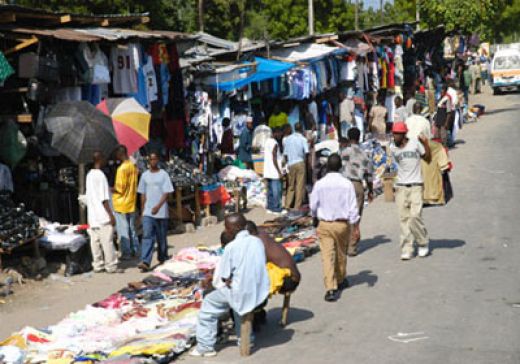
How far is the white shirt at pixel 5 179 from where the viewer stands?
1379 centimetres

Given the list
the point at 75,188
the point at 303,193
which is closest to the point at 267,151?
the point at 303,193

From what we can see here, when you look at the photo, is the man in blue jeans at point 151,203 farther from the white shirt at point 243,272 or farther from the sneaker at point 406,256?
the white shirt at point 243,272

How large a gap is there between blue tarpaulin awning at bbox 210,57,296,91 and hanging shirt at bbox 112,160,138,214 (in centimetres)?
582

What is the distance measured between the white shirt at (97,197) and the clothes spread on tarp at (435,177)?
4.74 meters

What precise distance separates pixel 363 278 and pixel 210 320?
3.69 meters

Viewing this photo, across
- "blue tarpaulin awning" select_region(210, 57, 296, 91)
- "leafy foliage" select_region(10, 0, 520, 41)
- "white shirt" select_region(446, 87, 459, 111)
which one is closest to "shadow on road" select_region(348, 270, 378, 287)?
"blue tarpaulin awning" select_region(210, 57, 296, 91)

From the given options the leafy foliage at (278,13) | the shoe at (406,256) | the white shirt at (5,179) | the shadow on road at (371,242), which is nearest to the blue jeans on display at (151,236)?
the white shirt at (5,179)

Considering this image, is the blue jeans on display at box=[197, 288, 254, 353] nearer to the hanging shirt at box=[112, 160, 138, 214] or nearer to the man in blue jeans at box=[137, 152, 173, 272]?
the man in blue jeans at box=[137, 152, 173, 272]

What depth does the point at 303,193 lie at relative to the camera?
Result: 61.1ft

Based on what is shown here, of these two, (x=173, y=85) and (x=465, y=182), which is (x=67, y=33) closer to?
(x=173, y=85)

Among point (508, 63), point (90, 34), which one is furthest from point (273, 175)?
point (508, 63)

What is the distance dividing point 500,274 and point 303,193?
7.26 m

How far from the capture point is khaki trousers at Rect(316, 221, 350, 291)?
1079 centimetres

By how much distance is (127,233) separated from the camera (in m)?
14.5
